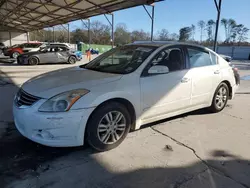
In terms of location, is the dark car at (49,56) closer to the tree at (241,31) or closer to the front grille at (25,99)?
the front grille at (25,99)

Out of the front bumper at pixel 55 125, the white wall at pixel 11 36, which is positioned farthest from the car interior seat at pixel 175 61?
the white wall at pixel 11 36

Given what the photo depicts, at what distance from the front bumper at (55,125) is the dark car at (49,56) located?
12.7 metres

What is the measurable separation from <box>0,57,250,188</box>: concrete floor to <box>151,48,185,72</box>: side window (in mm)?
1118

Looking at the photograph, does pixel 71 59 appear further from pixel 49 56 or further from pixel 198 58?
pixel 198 58

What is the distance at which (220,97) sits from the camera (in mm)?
4855

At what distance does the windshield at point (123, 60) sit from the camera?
→ 354 centimetres

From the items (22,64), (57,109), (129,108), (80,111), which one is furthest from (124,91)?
(22,64)

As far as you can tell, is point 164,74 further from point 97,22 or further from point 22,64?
point 97,22

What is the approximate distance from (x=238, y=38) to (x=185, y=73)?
63.3 meters

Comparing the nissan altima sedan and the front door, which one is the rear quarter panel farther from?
the front door

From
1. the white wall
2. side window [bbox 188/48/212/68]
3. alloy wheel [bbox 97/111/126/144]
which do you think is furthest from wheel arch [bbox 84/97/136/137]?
the white wall

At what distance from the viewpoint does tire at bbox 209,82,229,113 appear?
4.73 meters

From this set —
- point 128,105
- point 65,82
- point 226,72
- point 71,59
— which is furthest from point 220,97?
point 71,59

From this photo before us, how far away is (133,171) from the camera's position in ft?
8.79
